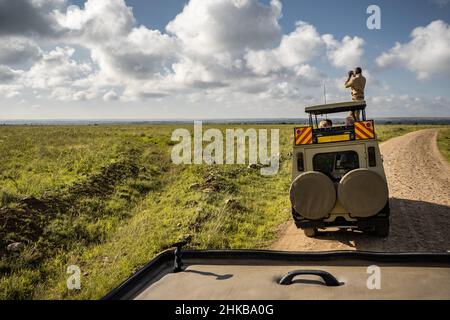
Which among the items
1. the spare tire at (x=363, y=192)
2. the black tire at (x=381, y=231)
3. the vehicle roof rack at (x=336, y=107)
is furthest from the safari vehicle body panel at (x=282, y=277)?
the vehicle roof rack at (x=336, y=107)

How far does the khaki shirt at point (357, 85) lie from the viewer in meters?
10.3

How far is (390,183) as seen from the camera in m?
13.1

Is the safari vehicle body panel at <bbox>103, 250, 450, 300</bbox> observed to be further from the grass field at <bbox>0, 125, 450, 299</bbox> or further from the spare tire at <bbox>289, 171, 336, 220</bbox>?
the spare tire at <bbox>289, 171, 336, 220</bbox>

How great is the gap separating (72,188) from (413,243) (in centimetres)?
1099

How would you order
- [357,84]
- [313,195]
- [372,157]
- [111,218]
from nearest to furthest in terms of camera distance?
1. [313,195]
2. [372,157]
3. [357,84]
4. [111,218]

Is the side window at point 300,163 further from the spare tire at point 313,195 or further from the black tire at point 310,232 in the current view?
the black tire at point 310,232

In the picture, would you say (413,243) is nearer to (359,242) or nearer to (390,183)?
(359,242)

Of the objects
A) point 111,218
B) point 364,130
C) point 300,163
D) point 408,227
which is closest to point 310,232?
point 300,163

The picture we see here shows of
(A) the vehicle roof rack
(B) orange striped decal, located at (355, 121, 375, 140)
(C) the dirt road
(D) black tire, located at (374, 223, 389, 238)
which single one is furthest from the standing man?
(D) black tire, located at (374, 223, 389, 238)

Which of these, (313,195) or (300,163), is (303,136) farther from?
(313,195)

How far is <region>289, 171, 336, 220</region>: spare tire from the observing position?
7078 mm

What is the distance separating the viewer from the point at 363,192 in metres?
6.85

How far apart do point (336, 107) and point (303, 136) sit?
118 centimetres
